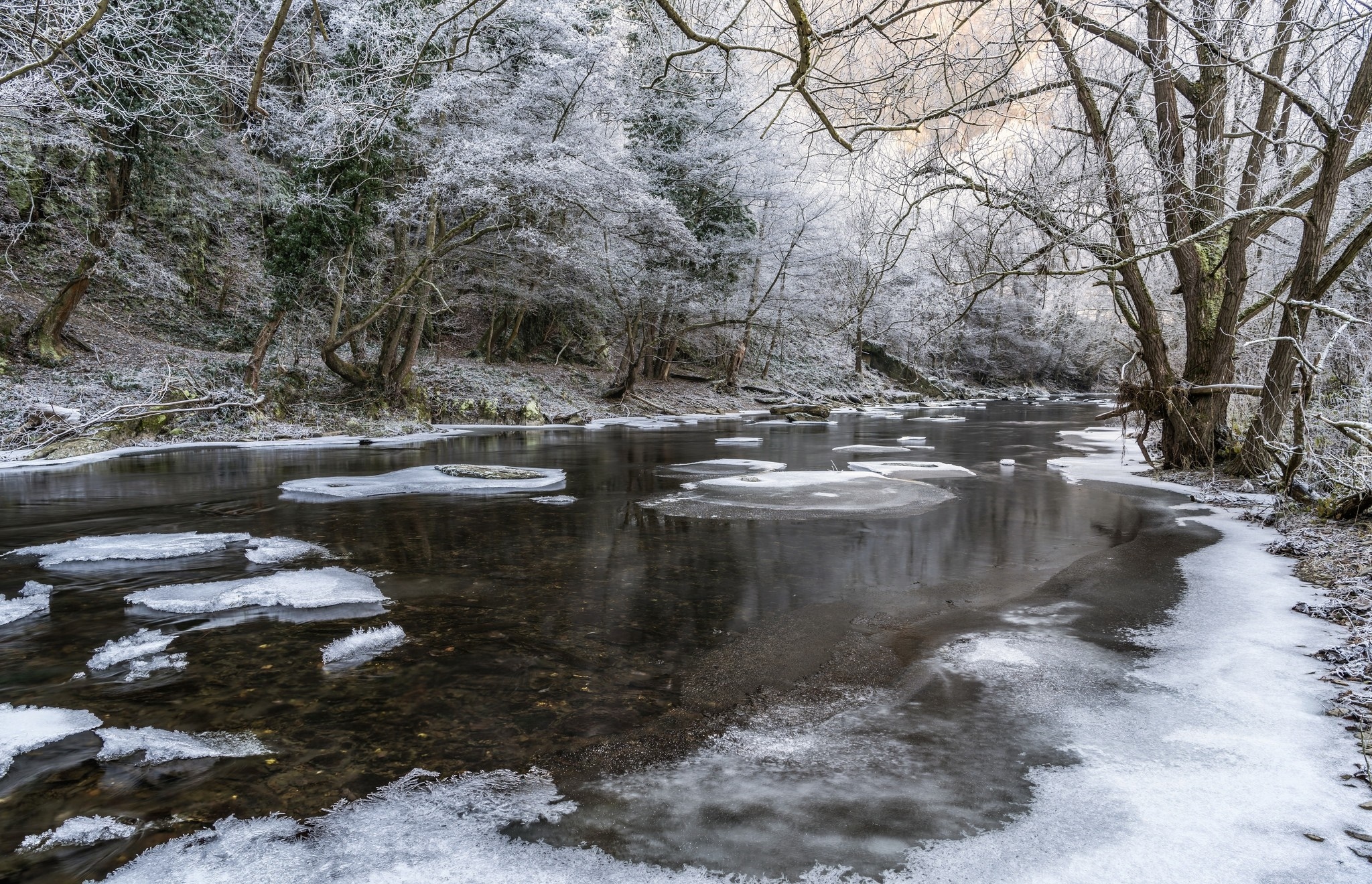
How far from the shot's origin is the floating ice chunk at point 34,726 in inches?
94.5

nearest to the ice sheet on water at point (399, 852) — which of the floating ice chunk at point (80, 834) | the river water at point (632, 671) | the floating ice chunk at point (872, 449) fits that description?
the river water at point (632, 671)

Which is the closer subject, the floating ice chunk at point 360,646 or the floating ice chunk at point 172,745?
the floating ice chunk at point 172,745

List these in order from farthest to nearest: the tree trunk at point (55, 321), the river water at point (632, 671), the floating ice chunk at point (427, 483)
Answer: the tree trunk at point (55, 321)
the floating ice chunk at point (427, 483)
the river water at point (632, 671)

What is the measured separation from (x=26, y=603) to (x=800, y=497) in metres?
6.06

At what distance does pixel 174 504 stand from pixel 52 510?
945mm

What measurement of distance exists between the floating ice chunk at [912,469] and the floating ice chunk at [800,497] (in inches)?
25.4

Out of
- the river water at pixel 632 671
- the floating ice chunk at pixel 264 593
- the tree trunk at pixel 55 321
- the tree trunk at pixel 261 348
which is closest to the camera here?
the river water at pixel 632 671

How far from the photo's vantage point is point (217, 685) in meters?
2.92

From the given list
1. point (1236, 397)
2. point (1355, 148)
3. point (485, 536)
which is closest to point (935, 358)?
point (1236, 397)

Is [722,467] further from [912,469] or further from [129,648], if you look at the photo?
[129,648]

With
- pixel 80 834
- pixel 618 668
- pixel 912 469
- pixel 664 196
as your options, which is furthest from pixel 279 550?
pixel 664 196

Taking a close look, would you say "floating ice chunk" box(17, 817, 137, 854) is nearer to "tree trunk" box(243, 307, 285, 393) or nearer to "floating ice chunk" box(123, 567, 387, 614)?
"floating ice chunk" box(123, 567, 387, 614)

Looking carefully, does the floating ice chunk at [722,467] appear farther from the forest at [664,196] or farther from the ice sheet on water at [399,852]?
the ice sheet on water at [399,852]

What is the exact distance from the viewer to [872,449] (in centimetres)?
1325
